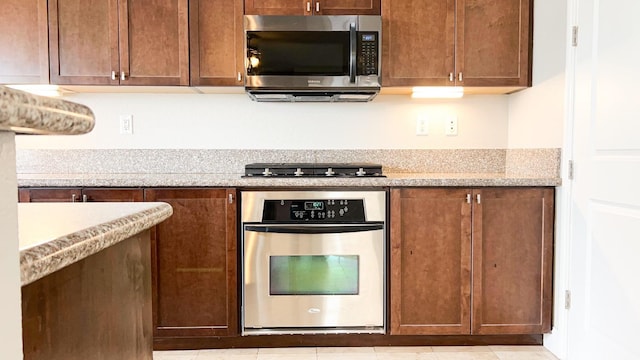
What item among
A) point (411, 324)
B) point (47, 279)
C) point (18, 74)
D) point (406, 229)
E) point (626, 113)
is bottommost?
point (411, 324)

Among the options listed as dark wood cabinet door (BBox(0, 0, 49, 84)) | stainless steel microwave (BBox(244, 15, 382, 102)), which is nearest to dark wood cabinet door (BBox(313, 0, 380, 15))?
stainless steel microwave (BBox(244, 15, 382, 102))

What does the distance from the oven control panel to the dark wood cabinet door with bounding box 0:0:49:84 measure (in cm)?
142

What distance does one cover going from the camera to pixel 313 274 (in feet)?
7.25

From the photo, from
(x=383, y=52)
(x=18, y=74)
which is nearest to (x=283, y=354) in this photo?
(x=383, y=52)

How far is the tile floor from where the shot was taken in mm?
2201

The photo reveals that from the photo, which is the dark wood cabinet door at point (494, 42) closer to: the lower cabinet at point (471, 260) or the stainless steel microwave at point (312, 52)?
the stainless steel microwave at point (312, 52)

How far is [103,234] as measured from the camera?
0.66m

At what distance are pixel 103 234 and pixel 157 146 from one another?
7.07ft

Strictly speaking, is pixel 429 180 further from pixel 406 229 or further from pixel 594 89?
pixel 594 89

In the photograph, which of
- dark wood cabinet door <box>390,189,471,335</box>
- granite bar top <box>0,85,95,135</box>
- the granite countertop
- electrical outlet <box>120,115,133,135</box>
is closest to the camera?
granite bar top <box>0,85,95,135</box>

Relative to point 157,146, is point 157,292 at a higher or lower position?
lower

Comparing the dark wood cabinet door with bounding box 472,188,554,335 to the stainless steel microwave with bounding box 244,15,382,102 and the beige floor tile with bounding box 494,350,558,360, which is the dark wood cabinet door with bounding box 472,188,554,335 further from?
the stainless steel microwave with bounding box 244,15,382,102

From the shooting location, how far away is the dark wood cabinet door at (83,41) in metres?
2.33

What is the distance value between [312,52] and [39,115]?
1.99 m
